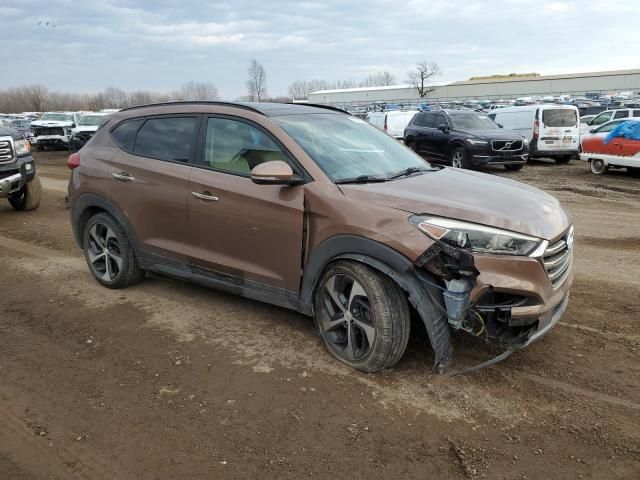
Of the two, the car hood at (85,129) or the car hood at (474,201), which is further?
the car hood at (85,129)

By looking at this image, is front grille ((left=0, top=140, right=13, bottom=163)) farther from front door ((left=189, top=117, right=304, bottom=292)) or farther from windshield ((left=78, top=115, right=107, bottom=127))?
windshield ((left=78, top=115, right=107, bottom=127))

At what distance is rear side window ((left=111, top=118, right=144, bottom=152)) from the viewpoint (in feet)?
16.4

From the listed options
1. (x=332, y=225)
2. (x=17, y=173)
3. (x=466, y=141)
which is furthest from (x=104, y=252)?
(x=466, y=141)

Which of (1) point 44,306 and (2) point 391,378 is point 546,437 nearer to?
(2) point 391,378

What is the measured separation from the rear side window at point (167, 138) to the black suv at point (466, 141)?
11126 mm

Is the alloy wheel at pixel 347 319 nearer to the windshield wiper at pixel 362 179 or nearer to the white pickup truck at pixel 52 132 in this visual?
the windshield wiper at pixel 362 179

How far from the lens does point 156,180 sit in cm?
458

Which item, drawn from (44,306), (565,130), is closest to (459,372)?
(44,306)

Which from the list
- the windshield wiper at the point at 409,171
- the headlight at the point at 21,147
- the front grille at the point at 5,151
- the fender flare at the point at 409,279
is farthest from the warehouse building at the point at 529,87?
the fender flare at the point at 409,279

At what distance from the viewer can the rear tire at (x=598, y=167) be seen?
14266 millimetres

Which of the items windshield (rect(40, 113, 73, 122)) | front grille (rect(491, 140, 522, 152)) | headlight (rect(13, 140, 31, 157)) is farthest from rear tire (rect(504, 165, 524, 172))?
windshield (rect(40, 113, 73, 122))

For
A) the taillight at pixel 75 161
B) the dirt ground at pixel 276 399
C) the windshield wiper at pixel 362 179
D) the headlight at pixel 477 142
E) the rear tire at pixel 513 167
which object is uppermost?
the taillight at pixel 75 161

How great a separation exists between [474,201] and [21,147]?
874 centimetres

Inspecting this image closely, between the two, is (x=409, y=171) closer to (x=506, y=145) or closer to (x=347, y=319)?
(x=347, y=319)
